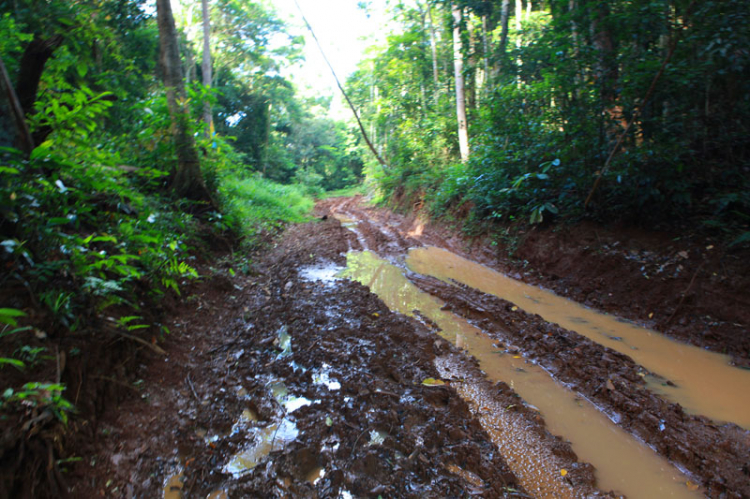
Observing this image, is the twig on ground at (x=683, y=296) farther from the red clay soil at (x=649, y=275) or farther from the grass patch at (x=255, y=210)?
the grass patch at (x=255, y=210)

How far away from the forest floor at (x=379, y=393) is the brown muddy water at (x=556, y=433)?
5 centimetres

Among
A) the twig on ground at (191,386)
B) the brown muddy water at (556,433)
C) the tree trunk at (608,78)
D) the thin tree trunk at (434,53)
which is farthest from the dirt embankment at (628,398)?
the thin tree trunk at (434,53)

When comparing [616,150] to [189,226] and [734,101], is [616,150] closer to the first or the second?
[734,101]

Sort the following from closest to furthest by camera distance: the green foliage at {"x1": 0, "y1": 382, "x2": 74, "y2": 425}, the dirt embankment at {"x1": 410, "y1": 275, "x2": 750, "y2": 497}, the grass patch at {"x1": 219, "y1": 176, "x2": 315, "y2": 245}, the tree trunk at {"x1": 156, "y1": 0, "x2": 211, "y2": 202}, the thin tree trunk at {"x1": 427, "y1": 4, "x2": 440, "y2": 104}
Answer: the green foliage at {"x1": 0, "y1": 382, "x2": 74, "y2": 425}, the dirt embankment at {"x1": 410, "y1": 275, "x2": 750, "y2": 497}, the tree trunk at {"x1": 156, "y1": 0, "x2": 211, "y2": 202}, the grass patch at {"x1": 219, "y1": 176, "x2": 315, "y2": 245}, the thin tree trunk at {"x1": 427, "y1": 4, "x2": 440, "y2": 104}

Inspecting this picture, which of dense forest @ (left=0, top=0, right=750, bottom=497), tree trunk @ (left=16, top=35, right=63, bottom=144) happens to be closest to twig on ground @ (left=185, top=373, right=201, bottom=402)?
dense forest @ (left=0, top=0, right=750, bottom=497)

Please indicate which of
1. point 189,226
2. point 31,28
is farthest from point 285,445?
point 31,28

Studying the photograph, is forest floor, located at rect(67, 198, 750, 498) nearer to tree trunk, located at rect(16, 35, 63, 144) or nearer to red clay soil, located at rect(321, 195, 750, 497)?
red clay soil, located at rect(321, 195, 750, 497)

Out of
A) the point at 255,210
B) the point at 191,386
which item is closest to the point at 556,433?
the point at 191,386

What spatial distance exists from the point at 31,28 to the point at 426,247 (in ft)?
26.6

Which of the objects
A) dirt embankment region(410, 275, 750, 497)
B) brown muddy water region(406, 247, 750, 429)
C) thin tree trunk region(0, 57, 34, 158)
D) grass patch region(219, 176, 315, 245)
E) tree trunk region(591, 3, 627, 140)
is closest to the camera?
dirt embankment region(410, 275, 750, 497)

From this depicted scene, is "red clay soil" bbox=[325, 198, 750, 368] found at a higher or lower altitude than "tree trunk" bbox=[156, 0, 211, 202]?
lower

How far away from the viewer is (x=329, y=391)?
2.90 metres

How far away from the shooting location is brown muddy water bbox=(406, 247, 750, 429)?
3.06 meters

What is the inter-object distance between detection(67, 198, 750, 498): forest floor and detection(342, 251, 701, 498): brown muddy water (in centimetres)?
5
